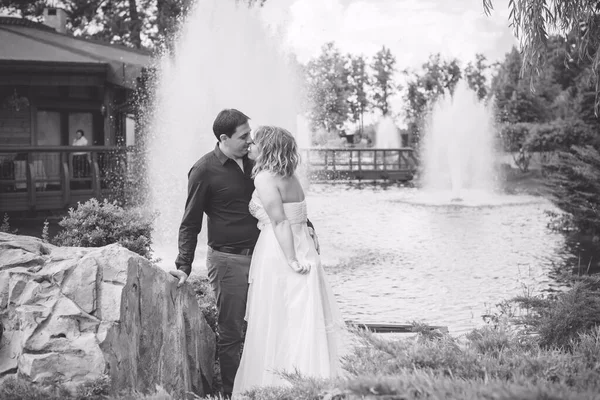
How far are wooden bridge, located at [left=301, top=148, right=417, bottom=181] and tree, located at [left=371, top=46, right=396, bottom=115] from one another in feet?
102

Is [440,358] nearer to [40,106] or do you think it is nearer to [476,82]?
[40,106]

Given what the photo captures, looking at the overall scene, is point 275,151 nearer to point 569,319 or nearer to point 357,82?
point 569,319

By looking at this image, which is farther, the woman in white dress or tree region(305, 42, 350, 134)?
tree region(305, 42, 350, 134)

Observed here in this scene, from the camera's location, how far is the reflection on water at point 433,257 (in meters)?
8.82

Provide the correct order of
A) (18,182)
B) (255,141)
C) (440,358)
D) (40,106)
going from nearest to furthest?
1. (440,358)
2. (255,141)
3. (18,182)
4. (40,106)

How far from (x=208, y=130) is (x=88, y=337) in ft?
34.4

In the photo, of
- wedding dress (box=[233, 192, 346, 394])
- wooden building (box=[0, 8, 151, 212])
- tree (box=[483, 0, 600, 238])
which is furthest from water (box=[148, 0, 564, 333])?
wedding dress (box=[233, 192, 346, 394])

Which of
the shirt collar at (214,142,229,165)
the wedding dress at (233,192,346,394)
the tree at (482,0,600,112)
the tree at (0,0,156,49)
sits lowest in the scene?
the wedding dress at (233,192,346,394)

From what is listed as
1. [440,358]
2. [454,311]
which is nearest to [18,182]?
[454,311]

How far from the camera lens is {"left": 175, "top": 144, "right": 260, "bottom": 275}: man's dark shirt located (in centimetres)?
489

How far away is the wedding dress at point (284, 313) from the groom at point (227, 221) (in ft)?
0.48

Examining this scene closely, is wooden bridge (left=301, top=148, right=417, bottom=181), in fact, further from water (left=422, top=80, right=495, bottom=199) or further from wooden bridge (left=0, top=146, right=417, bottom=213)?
wooden bridge (left=0, top=146, right=417, bottom=213)

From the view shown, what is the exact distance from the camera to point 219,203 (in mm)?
4980

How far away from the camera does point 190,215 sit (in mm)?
4883
